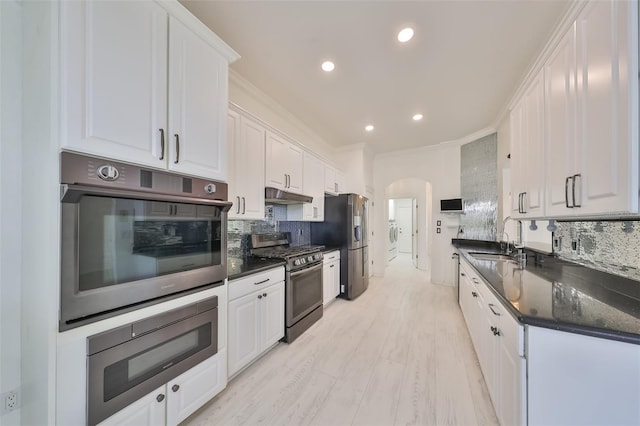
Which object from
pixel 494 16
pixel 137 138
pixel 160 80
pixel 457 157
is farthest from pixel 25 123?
pixel 457 157

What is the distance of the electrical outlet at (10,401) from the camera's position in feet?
3.68

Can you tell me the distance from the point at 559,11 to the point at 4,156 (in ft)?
12.3

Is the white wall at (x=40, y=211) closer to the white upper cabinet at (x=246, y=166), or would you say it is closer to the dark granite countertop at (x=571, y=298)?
the white upper cabinet at (x=246, y=166)

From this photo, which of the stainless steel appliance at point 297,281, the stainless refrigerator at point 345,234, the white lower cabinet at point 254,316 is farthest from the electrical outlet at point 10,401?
the stainless refrigerator at point 345,234

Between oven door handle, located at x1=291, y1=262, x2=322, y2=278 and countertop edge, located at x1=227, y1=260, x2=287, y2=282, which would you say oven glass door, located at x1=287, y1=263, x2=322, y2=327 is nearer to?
oven door handle, located at x1=291, y1=262, x2=322, y2=278

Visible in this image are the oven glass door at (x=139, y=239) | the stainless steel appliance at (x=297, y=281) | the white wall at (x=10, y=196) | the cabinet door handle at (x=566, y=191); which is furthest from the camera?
the stainless steel appliance at (x=297, y=281)

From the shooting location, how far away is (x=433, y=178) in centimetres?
494

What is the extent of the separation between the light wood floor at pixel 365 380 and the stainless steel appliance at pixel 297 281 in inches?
6.0

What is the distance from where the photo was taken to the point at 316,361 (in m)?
2.15

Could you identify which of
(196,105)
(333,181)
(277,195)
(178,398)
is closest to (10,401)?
(178,398)

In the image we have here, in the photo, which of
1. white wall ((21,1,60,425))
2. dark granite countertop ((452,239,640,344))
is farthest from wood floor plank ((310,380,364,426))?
white wall ((21,1,60,425))

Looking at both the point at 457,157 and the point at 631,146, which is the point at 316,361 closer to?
the point at 631,146

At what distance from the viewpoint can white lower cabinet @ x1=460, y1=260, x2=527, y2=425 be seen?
3.50 feet

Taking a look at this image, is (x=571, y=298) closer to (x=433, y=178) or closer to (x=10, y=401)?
(x=10, y=401)
